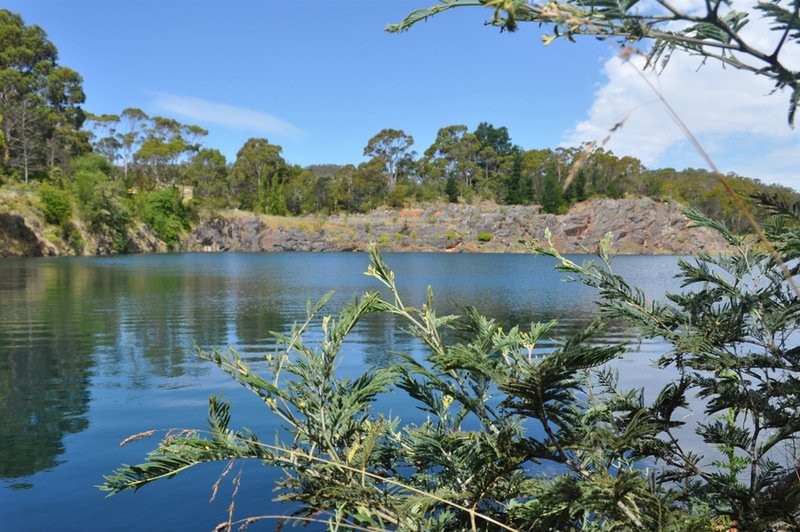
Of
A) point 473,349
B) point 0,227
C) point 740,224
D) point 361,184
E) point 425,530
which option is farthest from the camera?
point 361,184

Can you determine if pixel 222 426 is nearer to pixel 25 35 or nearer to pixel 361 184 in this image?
pixel 25 35

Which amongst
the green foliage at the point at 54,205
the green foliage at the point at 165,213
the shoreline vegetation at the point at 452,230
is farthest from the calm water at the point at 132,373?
the shoreline vegetation at the point at 452,230

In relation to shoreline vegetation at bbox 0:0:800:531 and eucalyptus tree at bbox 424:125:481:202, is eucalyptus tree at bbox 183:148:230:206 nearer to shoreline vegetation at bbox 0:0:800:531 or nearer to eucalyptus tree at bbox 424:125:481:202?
eucalyptus tree at bbox 424:125:481:202

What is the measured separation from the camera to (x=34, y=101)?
64250 mm

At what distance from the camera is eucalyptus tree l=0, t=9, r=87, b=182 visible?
61562mm

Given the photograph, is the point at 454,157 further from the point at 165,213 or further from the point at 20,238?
the point at 20,238

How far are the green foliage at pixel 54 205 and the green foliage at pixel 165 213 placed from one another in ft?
50.7

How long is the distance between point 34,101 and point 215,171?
27.5 metres

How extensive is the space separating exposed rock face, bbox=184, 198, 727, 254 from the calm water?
168ft

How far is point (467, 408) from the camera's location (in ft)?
6.58

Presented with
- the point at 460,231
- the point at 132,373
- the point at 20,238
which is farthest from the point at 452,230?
the point at 132,373

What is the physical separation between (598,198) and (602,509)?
85.2m

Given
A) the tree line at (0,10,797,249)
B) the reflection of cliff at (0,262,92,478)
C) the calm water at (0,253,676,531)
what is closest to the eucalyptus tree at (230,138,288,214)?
the tree line at (0,10,797,249)

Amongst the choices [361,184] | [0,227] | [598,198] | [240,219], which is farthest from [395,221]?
[0,227]
